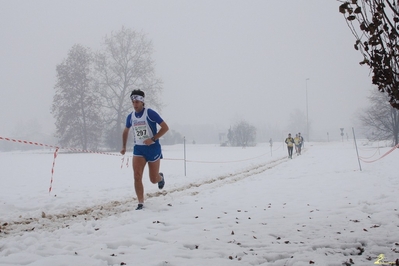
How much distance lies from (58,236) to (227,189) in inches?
194

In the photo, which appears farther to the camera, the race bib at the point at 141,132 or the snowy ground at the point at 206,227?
the race bib at the point at 141,132

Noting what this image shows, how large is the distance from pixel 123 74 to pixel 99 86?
353 cm

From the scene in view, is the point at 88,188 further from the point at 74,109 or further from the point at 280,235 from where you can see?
the point at 74,109

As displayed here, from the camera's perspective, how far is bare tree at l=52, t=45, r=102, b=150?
33.9 m

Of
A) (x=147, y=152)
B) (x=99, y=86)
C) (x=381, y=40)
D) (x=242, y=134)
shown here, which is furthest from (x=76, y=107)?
(x=242, y=134)

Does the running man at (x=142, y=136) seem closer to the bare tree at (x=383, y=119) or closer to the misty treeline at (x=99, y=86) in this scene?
the misty treeline at (x=99, y=86)

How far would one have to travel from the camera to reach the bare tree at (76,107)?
1335 inches

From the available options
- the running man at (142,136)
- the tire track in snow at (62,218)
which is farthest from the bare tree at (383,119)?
the tire track in snow at (62,218)

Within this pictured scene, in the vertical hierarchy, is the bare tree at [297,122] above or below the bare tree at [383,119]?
above

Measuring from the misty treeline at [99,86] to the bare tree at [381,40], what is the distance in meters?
32.8

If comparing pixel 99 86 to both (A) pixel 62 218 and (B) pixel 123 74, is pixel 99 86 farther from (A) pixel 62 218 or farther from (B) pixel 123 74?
(A) pixel 62 218

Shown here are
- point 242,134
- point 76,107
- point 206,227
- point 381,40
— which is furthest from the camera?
point 242,134

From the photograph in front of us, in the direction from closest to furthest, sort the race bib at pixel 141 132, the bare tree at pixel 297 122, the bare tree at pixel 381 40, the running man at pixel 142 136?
1. the bare tree at pixel 381 40
2. the running man at pixel 142 136
3. the race bib at pixel 141 132
4. the bare tree at pixel 297 122

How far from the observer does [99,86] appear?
35.0 meters
